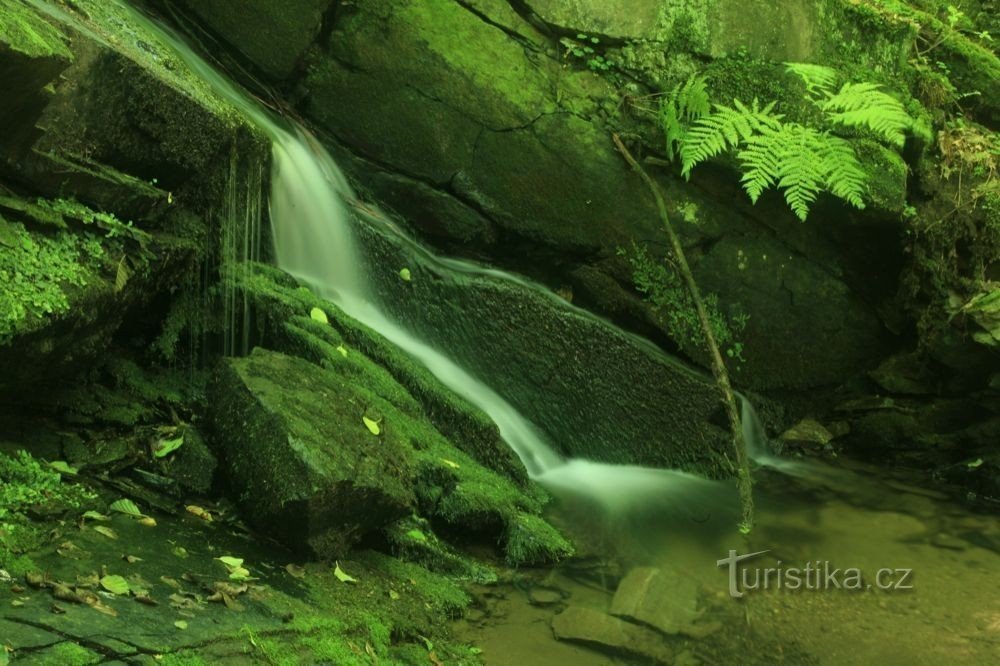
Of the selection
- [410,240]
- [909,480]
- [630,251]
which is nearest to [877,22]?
[630,251]

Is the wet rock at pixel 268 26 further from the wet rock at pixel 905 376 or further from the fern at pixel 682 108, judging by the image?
the wet rock at pixel 905 376

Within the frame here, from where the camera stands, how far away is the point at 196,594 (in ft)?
9.98

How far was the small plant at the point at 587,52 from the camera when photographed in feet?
22.8

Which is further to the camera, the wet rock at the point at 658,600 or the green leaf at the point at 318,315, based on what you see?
the green leaf at the point at 318,315

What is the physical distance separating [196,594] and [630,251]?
472 centimetres

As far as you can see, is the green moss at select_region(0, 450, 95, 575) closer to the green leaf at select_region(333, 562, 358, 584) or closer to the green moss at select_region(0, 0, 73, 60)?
the green leaf at select_region(333, 562, 358, 584)

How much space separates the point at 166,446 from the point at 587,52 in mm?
4596

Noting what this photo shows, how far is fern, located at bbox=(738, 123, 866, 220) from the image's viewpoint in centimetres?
600

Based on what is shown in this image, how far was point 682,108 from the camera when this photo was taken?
6617 mm

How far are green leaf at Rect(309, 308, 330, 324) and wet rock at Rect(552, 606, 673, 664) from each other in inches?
85.9

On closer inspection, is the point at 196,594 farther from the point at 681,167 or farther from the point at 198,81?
the point at 681,167

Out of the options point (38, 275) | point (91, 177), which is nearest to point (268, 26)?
point (91, 177)

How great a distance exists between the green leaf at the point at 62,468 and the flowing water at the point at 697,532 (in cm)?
176

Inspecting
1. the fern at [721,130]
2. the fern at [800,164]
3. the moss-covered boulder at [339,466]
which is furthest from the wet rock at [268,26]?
the fern at [800,164]
